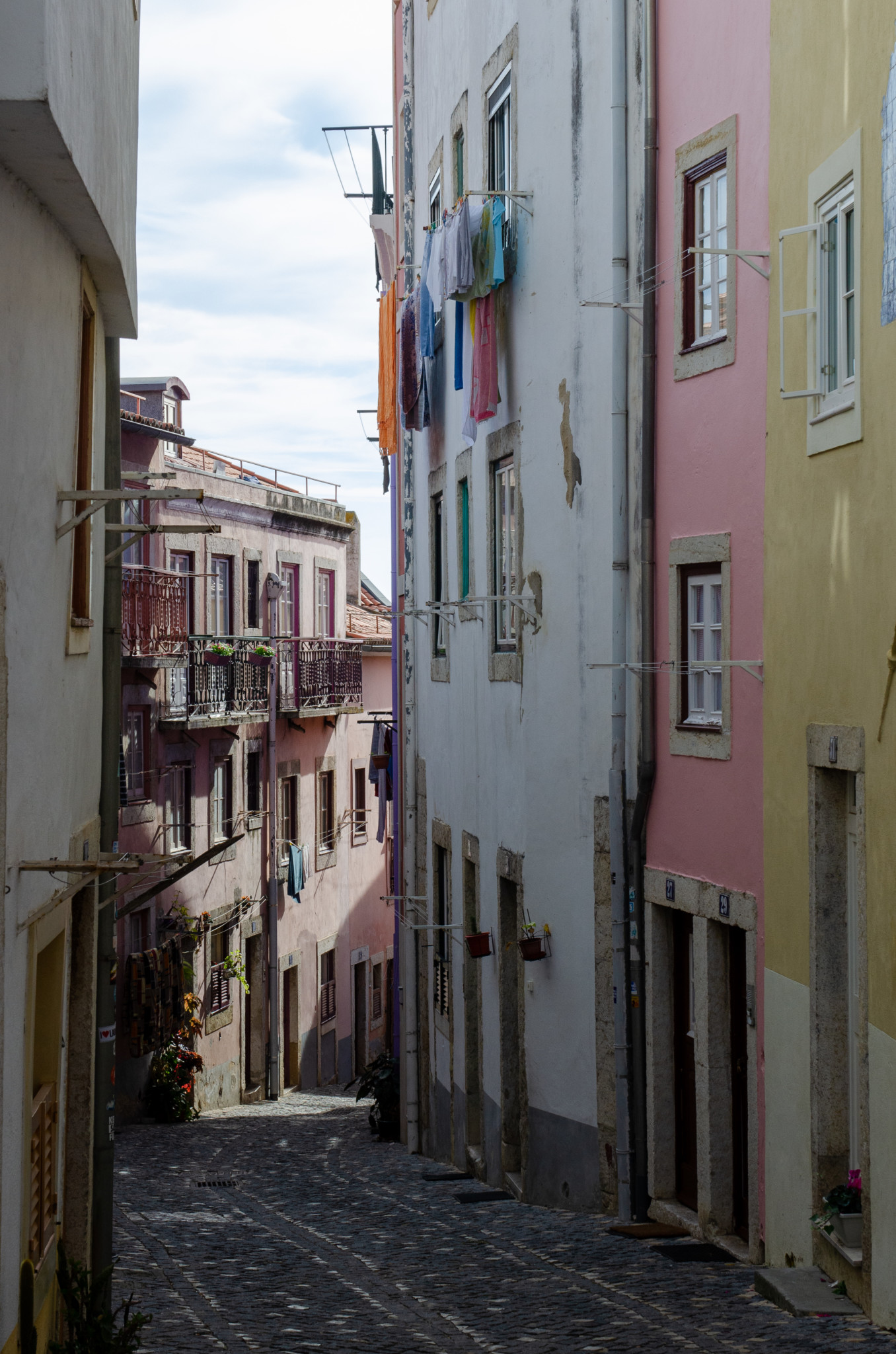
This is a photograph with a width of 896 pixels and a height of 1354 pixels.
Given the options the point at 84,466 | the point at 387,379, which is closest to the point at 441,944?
the point at 387,379

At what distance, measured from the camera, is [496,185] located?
613 inches

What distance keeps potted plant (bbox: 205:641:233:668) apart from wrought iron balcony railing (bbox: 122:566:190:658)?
6.48ft

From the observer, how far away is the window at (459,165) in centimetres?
1739

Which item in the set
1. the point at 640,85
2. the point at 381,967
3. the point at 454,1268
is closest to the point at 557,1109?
the point at 454,1268

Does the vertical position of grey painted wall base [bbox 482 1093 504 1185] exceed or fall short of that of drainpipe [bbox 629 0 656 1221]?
it falls short

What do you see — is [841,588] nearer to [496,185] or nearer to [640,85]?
[640,85]

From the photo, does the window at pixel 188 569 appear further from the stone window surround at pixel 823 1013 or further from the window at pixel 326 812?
the stone window surround at pixel 823 1013

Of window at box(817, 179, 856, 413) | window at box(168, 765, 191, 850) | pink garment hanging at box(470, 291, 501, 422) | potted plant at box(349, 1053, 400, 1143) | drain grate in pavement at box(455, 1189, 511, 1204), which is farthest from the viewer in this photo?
window at box(168, 765, 191, 850)

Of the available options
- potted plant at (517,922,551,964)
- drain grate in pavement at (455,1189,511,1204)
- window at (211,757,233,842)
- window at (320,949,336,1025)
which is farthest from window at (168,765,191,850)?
potted plant at (517,922,551,964)

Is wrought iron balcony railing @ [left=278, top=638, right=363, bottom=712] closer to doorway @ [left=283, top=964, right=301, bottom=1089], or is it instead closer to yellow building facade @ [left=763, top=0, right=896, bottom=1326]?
doorway @ [left=283, top=964, right=301, bottom=1089]

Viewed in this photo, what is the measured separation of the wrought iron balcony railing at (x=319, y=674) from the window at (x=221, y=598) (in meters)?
1.48

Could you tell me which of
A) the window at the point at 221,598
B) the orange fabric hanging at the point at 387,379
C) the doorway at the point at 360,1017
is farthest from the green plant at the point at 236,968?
the orange fabric hanging at the point at 387,379

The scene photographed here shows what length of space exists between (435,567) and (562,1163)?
25.9ft

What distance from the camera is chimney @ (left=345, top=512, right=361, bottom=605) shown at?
3812 cm
